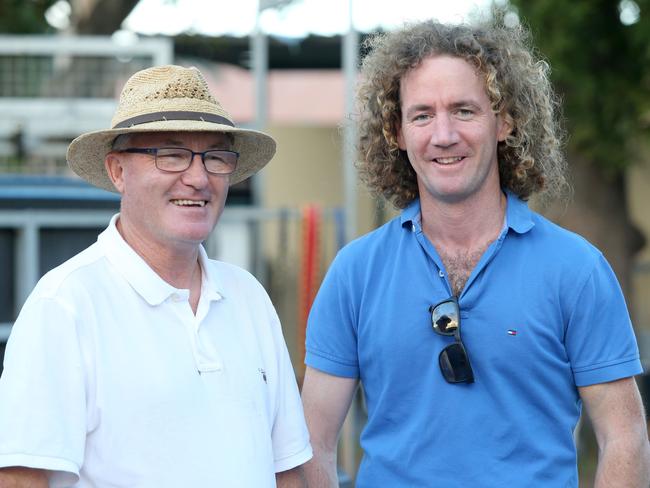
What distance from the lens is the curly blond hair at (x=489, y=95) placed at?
305 cm

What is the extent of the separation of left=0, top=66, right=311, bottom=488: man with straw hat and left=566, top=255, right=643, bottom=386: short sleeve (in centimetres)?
70

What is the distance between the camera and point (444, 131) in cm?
291

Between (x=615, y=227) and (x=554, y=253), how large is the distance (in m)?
6.95

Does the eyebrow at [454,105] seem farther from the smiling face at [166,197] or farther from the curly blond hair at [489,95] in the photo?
the smiling face at [166,197]

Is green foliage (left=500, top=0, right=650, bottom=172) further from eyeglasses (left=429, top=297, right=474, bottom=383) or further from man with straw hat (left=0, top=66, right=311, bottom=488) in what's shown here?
man with straw hat (left=0, top=66, right=311, bottom=488)

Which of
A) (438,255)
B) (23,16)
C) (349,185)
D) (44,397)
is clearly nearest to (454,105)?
(438,255)

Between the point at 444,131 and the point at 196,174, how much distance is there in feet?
2.27

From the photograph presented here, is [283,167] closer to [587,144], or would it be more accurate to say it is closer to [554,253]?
[587,144]

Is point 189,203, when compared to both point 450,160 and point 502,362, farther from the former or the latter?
point 502,362

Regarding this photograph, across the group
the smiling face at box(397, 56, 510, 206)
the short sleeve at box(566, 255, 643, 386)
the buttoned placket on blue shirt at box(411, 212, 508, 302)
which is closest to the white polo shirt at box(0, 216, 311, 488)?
the buttoned placket on blue shirt at box(411, 212, 508, 302)

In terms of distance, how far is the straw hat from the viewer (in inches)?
100

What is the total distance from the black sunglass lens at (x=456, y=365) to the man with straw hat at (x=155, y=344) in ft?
1.24

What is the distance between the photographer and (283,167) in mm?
15141

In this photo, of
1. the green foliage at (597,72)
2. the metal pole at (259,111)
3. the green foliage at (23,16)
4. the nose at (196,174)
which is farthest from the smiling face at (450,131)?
the green foliage at (23,16)
